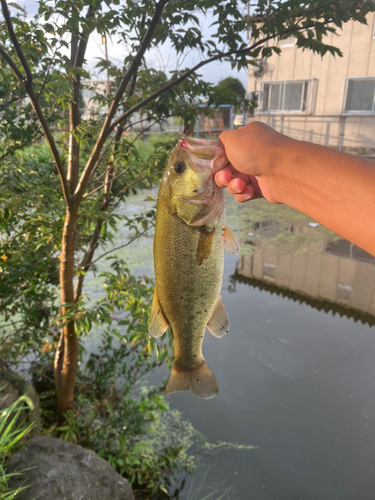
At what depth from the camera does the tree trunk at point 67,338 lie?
234cm

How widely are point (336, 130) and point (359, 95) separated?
4.18 feet

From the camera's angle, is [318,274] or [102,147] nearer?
[102,147]

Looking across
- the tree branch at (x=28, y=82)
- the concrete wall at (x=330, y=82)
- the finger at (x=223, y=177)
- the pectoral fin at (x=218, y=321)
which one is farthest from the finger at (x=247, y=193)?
the concrete wall at (x=330, y=82)

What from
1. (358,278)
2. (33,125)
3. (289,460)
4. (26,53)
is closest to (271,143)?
(26,53)

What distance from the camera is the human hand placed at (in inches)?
40.6

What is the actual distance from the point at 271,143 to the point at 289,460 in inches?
108

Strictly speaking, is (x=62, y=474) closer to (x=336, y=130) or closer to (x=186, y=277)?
(x=186, y=277)

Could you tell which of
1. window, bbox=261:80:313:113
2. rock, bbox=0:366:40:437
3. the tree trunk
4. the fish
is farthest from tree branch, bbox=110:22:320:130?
window, bbox=261:80:313:113

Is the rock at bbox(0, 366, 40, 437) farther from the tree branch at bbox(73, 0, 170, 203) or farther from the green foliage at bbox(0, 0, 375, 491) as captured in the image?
the tree branch at bbox(73, 0, 170, 203)

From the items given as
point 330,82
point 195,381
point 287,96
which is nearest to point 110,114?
point 195,381

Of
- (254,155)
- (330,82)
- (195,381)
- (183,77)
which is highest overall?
(330,82)

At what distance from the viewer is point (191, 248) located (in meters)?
1.26

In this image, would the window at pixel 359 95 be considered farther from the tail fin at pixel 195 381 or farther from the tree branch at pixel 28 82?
the tail fin at pixel 195 381

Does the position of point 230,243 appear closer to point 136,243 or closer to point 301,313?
point 301,313
